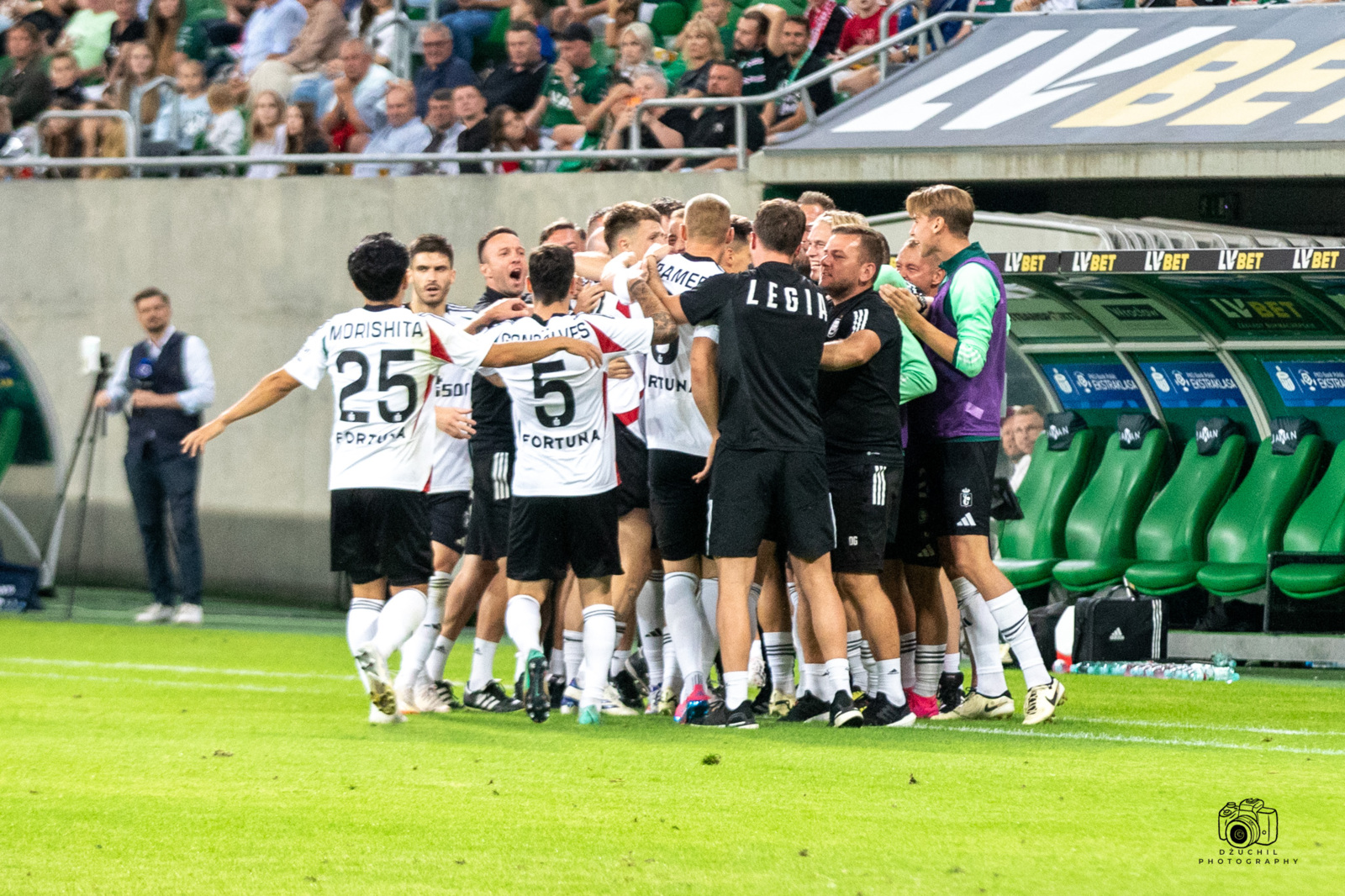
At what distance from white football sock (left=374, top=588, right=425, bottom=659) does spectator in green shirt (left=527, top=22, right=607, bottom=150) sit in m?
8.58

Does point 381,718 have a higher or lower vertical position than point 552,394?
lower

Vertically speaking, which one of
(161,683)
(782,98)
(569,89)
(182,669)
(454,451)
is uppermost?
(569,89)

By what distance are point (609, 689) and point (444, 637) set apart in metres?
0.98

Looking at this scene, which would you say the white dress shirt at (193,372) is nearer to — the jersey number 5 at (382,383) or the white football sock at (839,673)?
the jersey number 5 at (382,383)

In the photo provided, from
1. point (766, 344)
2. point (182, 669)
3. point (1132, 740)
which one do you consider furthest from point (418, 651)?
point (1132, 740)

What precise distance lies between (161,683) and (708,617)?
3.61m

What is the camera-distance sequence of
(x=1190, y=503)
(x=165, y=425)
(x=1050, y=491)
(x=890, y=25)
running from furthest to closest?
(x=890, y=25) → (x=165, y=425) → (x=1050, y=491) → (x=1190, y=503)

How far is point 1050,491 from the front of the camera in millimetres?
13797

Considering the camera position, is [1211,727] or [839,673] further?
[1211,727]

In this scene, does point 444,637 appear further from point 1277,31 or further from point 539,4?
point 539,4

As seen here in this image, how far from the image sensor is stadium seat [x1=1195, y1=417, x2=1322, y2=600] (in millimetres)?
12578

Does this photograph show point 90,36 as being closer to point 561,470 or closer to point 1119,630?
point 1119,630

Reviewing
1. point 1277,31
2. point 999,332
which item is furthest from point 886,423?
point 1277,31

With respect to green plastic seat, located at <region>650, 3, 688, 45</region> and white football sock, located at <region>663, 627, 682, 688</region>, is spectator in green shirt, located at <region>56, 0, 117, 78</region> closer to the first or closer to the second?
green plastic seat, located at <region>650, 3, 688, 45</region>
